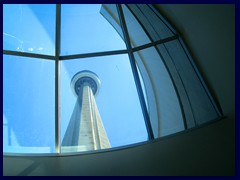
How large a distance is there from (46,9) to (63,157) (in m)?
4.78

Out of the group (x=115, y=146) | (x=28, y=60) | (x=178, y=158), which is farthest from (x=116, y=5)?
(x=178, y=158)

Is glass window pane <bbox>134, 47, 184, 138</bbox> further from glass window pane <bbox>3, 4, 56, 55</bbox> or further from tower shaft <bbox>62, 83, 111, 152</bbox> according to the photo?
glass window pane <bbox>3, 4, 56, 55</bbox>

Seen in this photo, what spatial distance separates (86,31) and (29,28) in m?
1.94

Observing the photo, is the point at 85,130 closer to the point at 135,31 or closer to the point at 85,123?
the point at 85,123

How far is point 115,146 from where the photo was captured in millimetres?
8367

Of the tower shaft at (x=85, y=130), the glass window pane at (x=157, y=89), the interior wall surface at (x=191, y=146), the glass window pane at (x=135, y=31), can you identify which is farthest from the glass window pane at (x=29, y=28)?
the interior wall surface at (x=191, y=146)

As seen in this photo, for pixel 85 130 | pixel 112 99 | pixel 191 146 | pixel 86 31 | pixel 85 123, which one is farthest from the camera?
pixel 86 31

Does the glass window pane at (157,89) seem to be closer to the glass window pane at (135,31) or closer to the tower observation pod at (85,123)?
the glass window pane at (135,31)

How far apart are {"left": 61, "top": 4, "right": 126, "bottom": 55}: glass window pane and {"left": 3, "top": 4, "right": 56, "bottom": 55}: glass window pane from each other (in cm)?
42

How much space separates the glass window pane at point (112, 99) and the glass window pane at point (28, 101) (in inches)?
18.0

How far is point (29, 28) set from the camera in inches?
360

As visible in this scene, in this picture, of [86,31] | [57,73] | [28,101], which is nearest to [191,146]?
[57,73]

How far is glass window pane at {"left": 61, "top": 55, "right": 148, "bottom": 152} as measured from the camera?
8.74 meters

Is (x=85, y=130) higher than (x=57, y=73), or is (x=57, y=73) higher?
(x=57, y=73)
